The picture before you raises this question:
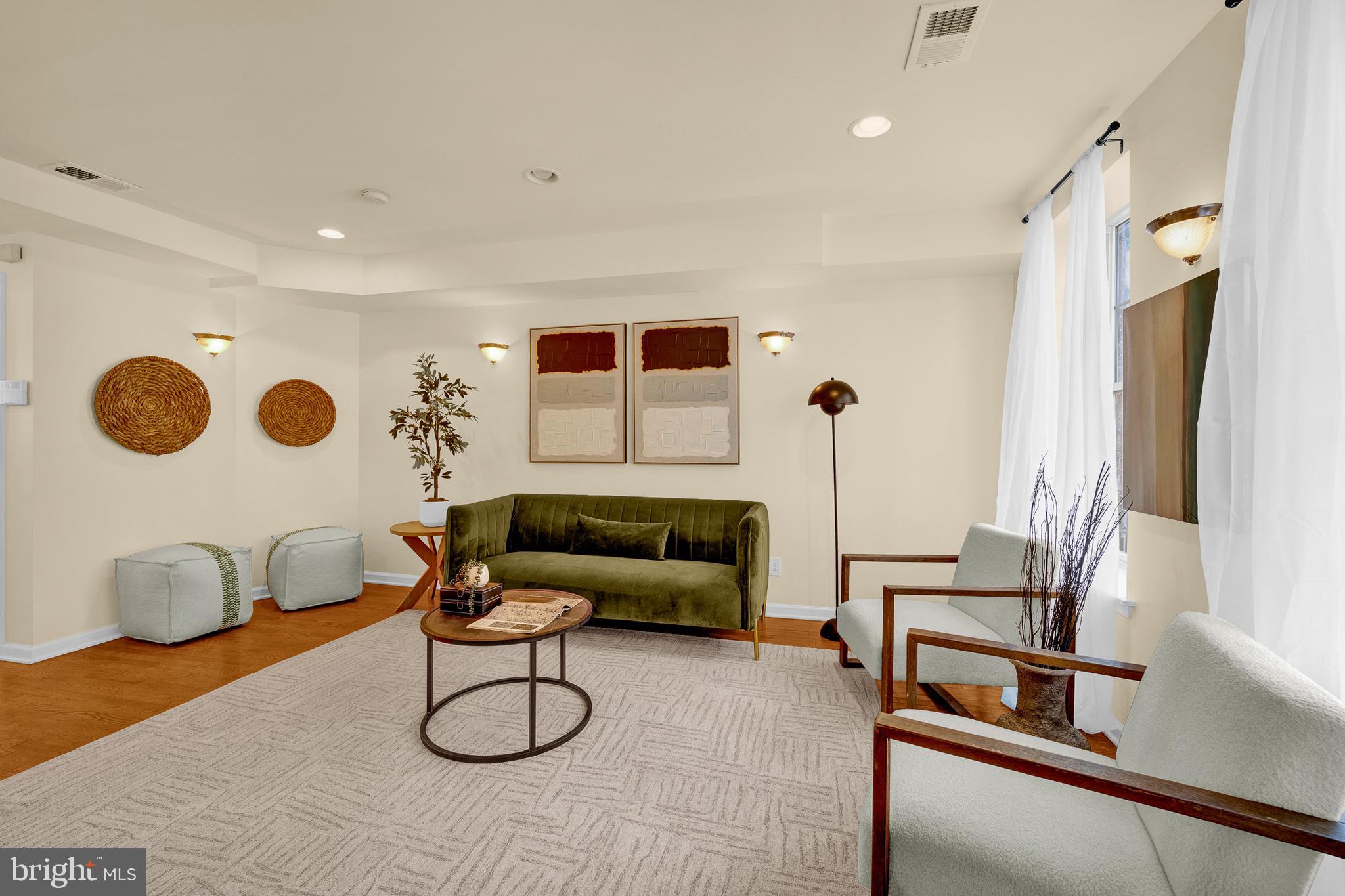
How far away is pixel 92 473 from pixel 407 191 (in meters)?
2.63

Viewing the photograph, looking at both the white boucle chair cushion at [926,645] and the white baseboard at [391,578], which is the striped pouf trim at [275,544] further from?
the white boucle chair cushion at [926,645]

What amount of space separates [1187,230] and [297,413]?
17.9 feet

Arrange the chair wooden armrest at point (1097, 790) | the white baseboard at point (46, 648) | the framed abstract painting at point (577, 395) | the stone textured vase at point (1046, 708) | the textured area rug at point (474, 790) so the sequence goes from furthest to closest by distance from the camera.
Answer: the framed abstract painting at point (577, 395)
the white baseboard at point (46, 648)
the stone textured vase at point (1046, 708)
the textured area rug at point (474, 790)
the chair wooden armrest at point (1097, 790)

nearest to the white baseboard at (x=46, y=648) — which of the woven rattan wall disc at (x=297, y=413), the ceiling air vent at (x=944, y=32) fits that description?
the woven rattan wall disc at (x=297, y=413)

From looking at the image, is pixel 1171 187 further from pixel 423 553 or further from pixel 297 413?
pixel 297 413

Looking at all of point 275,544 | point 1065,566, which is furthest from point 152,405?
point 1065,566

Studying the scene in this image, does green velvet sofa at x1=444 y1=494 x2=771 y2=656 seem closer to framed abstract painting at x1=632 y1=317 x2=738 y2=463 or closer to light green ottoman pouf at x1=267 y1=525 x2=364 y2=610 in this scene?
framed abstract painting at x1=632 y1=317 x2=738 y2=463

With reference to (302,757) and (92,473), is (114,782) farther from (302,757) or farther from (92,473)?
(92,473)

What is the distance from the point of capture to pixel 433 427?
4.38 metres

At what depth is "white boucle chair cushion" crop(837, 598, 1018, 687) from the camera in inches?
91.3

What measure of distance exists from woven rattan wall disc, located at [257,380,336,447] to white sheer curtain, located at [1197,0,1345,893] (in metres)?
5.47

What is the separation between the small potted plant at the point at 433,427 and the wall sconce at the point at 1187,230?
→ 4064mm

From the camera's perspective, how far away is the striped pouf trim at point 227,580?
3662 mm

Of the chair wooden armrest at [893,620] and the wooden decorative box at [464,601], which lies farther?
the wooden decorative box at [464,601]
